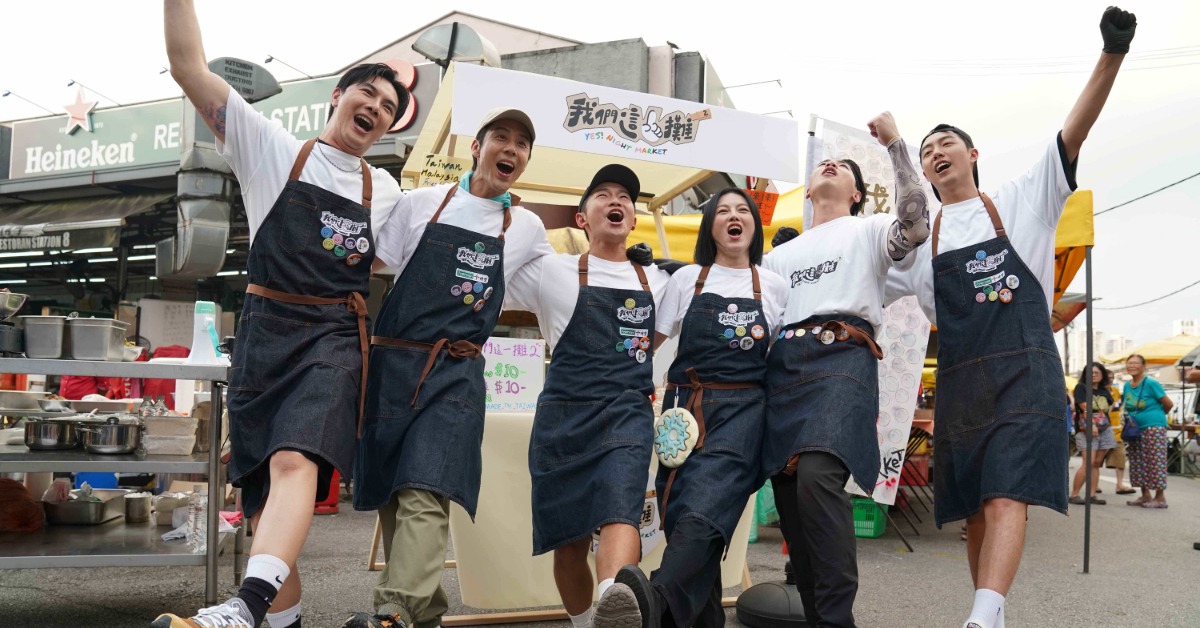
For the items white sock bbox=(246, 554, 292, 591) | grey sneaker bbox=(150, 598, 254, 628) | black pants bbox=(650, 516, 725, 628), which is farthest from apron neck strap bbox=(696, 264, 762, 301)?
grey sneaker bbox=(150, 598, 254, 628)

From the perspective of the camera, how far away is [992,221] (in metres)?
2.95

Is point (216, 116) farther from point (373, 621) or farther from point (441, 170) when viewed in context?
point (441, 170)

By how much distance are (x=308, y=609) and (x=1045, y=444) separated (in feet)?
9.59

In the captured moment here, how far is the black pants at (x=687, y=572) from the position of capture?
261cm

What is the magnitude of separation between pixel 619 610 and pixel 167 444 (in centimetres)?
203

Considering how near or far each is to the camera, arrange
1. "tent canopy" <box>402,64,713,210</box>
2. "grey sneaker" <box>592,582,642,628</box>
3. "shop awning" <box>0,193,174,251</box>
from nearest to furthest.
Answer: "grey sneaker" <box>592,582,642,628</box> → "tent canopy" <box>402,64,713,210</box> → "shop awning" <box>0,193,174,251</box>

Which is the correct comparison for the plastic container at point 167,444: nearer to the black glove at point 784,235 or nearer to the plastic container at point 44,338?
the plastic container at point 44,338

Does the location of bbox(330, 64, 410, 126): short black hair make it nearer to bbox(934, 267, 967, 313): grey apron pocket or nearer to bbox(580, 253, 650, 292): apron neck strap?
bbox(580, 253, 650, 292): apron neck strap

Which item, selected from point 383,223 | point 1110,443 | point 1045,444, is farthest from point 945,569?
point 1110,443

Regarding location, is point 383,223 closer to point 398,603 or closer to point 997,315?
point 398,603

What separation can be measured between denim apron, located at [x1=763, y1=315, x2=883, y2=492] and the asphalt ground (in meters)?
1.30

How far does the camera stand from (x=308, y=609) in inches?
144

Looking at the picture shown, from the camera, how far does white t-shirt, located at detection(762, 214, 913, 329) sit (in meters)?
2.95

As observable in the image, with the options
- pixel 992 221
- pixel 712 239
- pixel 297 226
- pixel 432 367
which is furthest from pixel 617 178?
pixel 992 221
